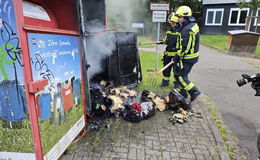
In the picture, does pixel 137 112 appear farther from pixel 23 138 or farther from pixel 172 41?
pixel 172 41

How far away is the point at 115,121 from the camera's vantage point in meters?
3.28

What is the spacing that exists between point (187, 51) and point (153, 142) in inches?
83.2

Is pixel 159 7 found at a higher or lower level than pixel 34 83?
higher

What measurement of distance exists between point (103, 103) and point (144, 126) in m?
0.88

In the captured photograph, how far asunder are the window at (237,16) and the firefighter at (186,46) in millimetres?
21309

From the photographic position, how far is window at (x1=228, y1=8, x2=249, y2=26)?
2055 cm

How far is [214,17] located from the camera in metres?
22.5

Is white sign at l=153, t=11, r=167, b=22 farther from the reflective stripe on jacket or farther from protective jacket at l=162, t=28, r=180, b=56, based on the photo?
the reflective stripe on jacket

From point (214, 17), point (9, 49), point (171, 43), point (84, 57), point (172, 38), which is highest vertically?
point (214, 17)

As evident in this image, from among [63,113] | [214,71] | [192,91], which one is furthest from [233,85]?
[63,113]

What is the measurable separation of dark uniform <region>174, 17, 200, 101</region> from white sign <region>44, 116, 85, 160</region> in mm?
2453

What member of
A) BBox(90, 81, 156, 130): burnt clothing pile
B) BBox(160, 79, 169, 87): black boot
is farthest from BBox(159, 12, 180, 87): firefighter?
BBox(90, 81, 156, 130): burnt clothing pile

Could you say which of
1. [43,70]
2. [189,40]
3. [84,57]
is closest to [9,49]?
[43,70]

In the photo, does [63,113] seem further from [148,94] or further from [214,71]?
[214,71]
